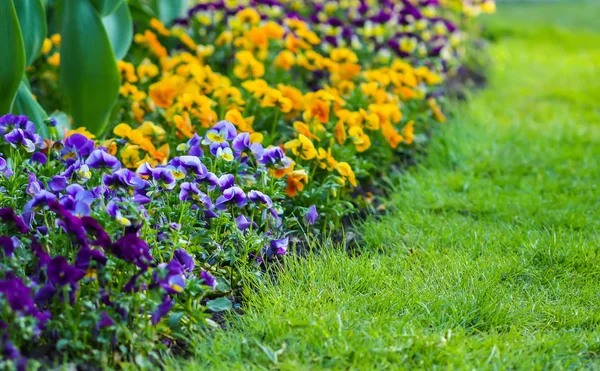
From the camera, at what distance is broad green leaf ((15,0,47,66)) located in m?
2.99

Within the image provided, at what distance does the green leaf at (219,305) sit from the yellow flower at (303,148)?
85 centimetres

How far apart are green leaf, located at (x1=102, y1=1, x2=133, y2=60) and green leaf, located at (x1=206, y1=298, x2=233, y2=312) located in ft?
5.66

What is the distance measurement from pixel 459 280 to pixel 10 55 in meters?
1.84

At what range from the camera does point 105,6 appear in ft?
10.6

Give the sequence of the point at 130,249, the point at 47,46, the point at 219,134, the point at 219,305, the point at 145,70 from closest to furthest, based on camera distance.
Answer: the point at 130,249 < the point at 219,305 < the point at 219,134 < the point at 145,70 < the point at 47,46

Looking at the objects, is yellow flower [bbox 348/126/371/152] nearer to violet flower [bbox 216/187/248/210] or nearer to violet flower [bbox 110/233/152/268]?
violet flower [bbox 216/187/248/210]

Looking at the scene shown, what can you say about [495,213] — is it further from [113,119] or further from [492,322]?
[113,119]

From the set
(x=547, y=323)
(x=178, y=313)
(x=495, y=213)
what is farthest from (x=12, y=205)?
(x=495, y=213)

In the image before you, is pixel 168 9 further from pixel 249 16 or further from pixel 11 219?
pixel 11 219

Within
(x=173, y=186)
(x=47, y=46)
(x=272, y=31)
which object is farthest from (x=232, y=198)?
(x=47, y=46)

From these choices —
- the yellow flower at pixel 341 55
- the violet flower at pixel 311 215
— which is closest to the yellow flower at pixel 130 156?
the violet flower at pixel 311 215

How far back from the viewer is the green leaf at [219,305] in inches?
85.7

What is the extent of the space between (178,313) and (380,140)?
5.89 ft

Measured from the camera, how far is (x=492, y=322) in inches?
87.3
